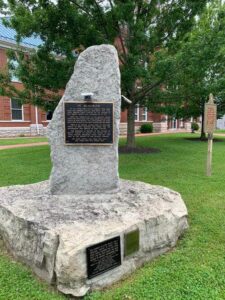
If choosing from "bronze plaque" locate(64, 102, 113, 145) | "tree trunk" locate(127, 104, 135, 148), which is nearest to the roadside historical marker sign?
"bronze plaque" locate(64, 102, 113, 145)

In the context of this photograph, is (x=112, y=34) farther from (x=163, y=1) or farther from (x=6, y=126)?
(x=6, y=126)

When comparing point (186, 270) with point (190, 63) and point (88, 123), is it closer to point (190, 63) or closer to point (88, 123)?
point (88, 123)

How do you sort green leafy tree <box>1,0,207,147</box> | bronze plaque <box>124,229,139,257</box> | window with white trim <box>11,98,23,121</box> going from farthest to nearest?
1. window with white trim <box>11,98,23,121</box>
2. green leafy tree <box>1,0,207,147</box>
3. bronze plaque <box>124,229,139,257</box>

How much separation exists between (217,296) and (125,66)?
8510 millimetres

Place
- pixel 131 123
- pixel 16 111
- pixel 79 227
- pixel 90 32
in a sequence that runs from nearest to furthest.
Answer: pixel 79 227, pixel 90 32, pixel 131 123, pixel 16 111

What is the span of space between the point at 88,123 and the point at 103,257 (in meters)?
2.09

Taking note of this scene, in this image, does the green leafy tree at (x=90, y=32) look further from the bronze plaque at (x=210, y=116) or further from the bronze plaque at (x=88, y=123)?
the bronze plaque at (x=88, y=123)

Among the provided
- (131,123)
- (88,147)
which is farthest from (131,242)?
(131,123)

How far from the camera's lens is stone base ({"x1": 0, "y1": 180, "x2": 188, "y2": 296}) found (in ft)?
10.1

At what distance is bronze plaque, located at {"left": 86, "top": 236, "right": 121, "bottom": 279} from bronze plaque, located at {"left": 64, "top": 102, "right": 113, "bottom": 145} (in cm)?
171

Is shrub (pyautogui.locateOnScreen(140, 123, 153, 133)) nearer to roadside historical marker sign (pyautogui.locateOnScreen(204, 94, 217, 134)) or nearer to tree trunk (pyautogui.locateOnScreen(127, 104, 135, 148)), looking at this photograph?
tree trunk (pyautogui.locateOnScreen(127, 104, 135, 148))

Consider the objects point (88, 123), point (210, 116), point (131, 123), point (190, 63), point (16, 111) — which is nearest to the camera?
point (88, 123)

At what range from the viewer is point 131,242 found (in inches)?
136

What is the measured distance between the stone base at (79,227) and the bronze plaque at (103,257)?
55 mm
